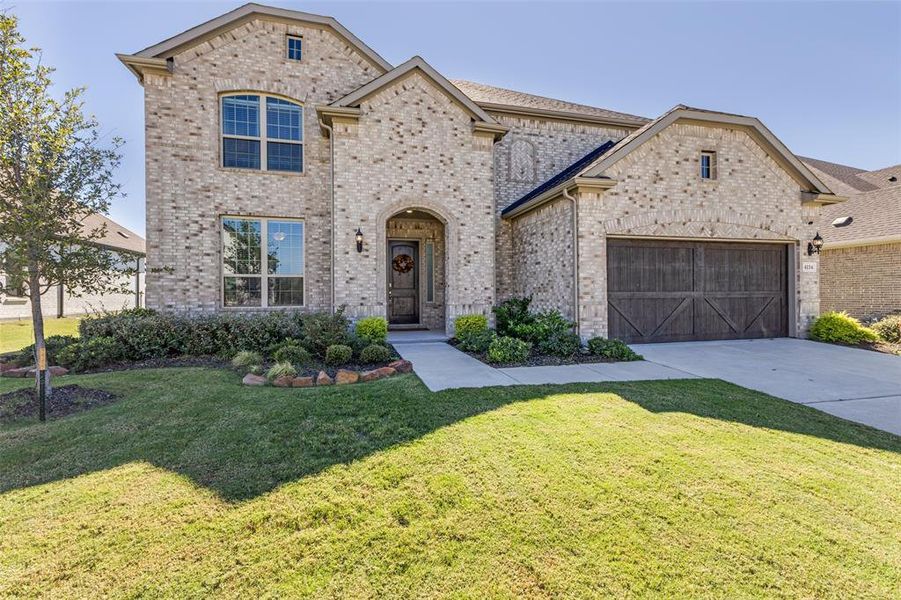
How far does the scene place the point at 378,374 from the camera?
21.2ft

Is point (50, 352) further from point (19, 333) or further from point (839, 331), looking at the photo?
point (839, 331)

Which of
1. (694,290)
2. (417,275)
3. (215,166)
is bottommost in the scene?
(694,290)

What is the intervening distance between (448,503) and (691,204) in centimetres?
1006

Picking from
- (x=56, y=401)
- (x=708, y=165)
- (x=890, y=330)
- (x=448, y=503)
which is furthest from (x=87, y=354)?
(x=890, y=330)

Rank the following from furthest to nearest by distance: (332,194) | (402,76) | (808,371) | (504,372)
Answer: (402,76), (332,194), (808,371), (504,372)

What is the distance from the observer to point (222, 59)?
32.8 feet

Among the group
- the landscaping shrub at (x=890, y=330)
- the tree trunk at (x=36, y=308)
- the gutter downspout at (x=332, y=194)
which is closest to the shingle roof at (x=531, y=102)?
the gutter downspout at (x=332, y=194)

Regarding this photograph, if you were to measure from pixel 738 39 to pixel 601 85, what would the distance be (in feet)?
14.2

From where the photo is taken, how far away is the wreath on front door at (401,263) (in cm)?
1241

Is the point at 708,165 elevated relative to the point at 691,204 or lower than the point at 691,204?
elevated

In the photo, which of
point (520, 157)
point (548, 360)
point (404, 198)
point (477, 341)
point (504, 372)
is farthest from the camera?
point (520, 157)

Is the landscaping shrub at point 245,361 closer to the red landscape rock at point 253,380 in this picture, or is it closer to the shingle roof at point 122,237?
the red landscape rock at point 253,380

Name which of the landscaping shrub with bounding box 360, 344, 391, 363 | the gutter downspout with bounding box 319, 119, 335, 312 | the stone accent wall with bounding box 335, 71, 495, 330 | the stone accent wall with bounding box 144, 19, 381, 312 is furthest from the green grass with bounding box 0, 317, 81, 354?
the landscaping shrub with bounding box 360, 344, 391, 363

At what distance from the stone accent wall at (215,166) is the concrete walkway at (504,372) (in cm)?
446
